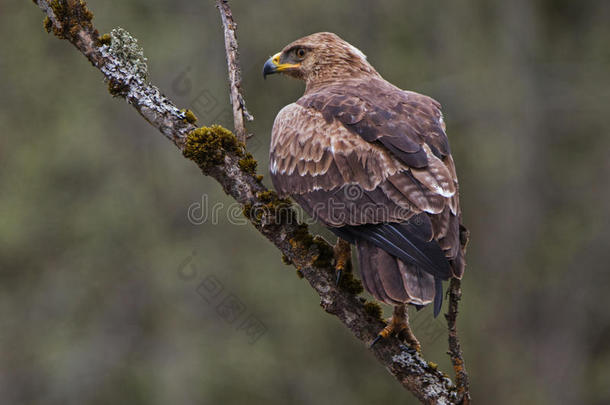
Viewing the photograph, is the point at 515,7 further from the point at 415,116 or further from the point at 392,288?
the point at 392,288

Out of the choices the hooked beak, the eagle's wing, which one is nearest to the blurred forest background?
the hooked beak

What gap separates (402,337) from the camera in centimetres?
388

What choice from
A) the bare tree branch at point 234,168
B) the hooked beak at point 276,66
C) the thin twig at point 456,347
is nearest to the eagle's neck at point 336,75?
the hooked beak at point 276,66

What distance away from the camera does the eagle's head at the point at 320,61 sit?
18.1 feet

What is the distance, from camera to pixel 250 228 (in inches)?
392

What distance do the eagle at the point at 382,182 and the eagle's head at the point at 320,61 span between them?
2.02ft

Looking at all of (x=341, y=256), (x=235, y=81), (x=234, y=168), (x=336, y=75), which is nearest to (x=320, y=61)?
(x=336, y=75)

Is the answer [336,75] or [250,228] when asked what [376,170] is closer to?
[336,75]

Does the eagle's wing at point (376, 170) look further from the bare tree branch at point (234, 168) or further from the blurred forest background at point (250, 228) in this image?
the blurred forest background at point (250, 228)

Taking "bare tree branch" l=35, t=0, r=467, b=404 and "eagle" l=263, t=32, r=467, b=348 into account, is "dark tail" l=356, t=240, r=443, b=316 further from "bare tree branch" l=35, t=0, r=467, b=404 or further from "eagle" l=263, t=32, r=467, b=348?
"bare tree branch" l=35, t=0, r=467, b=404

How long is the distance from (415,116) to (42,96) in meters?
7.96

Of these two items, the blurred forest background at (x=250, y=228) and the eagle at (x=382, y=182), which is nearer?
the eagle at (x=382, y=182)

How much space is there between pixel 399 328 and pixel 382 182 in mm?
839

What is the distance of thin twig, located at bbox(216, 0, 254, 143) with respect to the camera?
157 inches
